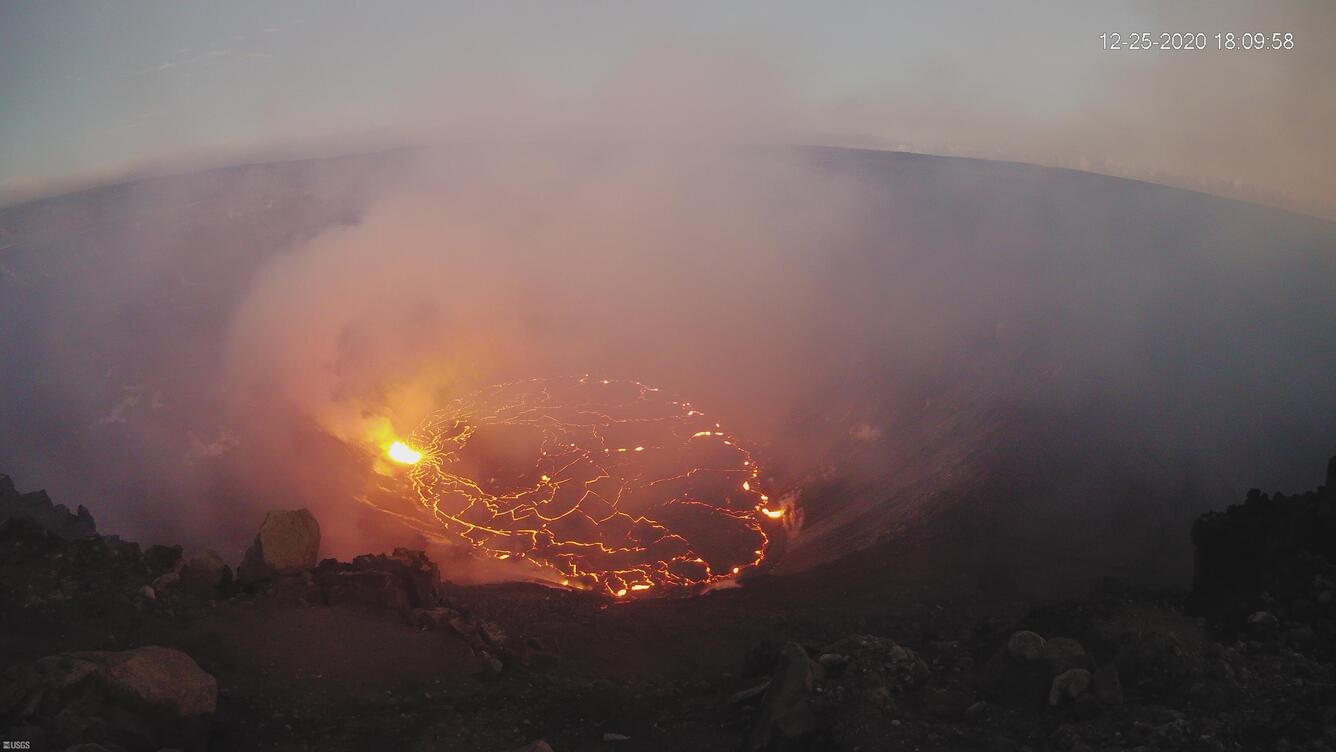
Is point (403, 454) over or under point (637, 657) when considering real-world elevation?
over

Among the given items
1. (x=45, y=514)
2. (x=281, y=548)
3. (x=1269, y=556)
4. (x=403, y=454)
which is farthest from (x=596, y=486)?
(x=1269, y=556)

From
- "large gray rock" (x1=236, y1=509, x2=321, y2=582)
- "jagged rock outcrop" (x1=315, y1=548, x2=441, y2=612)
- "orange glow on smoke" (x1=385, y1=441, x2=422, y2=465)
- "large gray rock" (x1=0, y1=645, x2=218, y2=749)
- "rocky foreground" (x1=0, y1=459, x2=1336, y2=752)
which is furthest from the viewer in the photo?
"orange glow on smoke" (x1=385, y1=441, x2=422, y2=465)

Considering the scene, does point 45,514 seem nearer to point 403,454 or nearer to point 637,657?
point 637,657

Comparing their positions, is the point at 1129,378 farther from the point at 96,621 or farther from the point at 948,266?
the point at 96,621

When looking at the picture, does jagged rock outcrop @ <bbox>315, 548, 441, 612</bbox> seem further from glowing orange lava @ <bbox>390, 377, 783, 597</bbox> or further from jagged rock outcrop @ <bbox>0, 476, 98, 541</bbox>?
glowing orange lava @ <bbox>390, 377, 783, 597</bbox>

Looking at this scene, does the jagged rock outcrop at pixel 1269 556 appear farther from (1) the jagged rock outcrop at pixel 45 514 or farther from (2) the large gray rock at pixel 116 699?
(1) the jagged rock outcrop at pixel 45 514

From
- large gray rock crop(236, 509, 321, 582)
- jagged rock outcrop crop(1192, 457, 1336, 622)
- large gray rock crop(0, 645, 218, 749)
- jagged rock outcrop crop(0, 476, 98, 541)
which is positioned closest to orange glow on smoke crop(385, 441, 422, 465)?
jagged rock outcrop crop(0, 476, 98, 541)

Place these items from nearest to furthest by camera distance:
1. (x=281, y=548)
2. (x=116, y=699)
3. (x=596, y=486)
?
(x=116, y=699) < (x=281, y=548) < (x=596, y=486)
